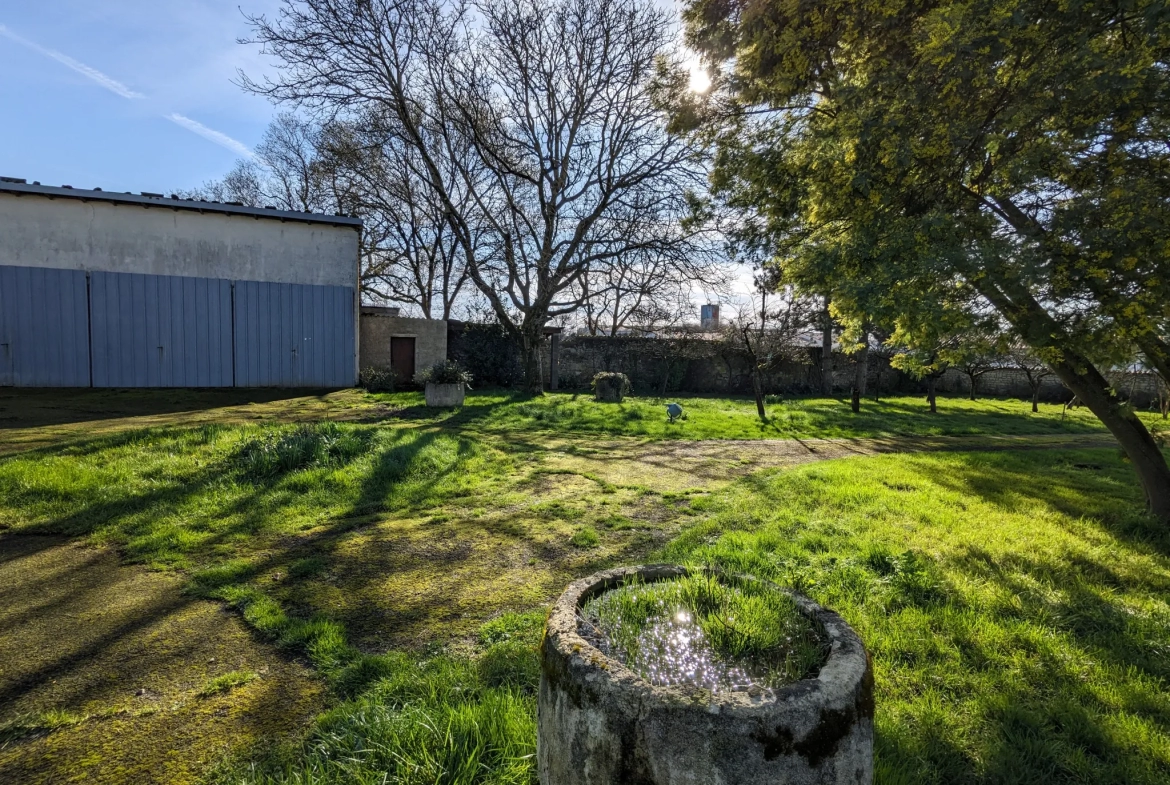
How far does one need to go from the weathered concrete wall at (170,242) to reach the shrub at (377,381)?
255 centimetres

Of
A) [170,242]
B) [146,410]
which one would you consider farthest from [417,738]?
[170,242]

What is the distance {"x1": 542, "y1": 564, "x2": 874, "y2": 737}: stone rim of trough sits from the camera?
1.26 meters

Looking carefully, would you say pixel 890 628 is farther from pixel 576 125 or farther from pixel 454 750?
pixel 576 125

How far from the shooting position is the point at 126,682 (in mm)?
2256

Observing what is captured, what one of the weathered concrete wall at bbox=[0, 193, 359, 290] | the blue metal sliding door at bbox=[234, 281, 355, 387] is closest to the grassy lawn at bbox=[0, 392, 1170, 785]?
the blue metal sliding door at bbox=[234, 281, 355, 387]

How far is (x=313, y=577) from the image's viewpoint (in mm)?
3363

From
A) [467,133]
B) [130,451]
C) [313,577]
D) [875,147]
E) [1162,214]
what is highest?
[467,133]

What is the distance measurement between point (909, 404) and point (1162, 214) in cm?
1753

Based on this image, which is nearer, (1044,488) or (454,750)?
(454,750)

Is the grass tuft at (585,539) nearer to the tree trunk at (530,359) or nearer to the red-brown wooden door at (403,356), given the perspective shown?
the tree trunk at (530,359)

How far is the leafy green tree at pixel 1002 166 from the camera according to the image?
3387 millimetres

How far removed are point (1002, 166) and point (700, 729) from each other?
449 cm

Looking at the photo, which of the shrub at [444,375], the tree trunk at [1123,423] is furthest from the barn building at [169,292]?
the tree trunk at [1123,423]

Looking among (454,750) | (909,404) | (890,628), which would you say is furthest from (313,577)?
(909,404)
